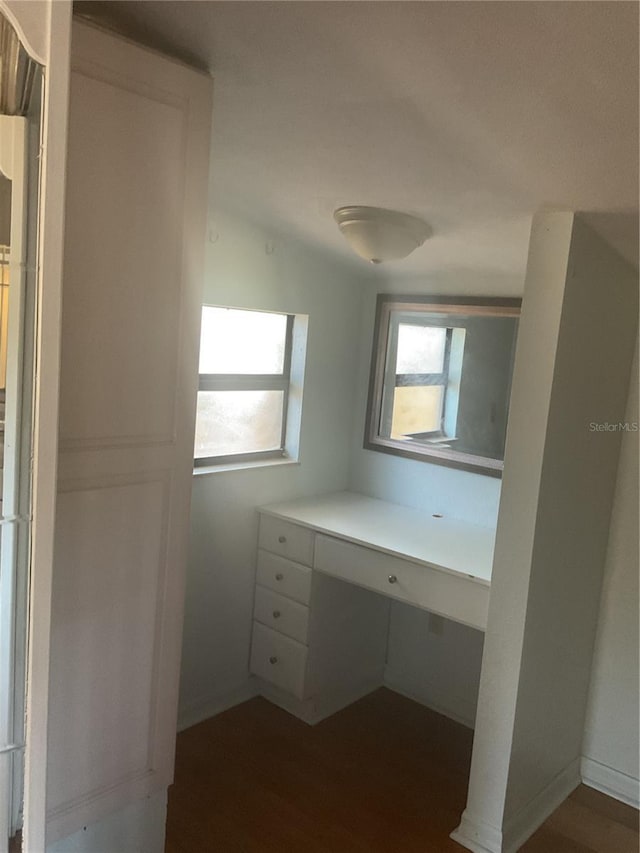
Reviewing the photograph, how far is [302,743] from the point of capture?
2.74 m


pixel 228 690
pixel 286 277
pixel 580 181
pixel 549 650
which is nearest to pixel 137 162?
pixel 580 181

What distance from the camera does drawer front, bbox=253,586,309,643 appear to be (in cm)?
281

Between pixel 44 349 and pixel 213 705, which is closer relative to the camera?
pixel 44 349

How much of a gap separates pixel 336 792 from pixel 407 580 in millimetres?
769

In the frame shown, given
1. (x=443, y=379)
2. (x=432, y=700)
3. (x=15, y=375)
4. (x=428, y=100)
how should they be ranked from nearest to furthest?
(x=15, y=375) → (x=428, y=100) → (x=443, y=379) → (x=432, y=700)

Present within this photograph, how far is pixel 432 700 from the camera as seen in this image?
3072 mm

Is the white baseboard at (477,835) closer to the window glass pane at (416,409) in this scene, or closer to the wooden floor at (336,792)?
the wooden floor at (336,792)

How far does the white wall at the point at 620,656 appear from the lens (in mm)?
2512

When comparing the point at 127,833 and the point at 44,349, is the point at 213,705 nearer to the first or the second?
the point at 127,833

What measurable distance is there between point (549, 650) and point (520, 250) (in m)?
1.31

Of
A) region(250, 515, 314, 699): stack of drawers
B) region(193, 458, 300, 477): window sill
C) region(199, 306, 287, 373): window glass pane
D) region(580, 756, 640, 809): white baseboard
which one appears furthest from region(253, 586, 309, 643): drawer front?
region(580, 756, 640, 809): white baseboard

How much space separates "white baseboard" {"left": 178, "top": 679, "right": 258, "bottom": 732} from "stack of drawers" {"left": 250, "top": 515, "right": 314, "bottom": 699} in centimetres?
9

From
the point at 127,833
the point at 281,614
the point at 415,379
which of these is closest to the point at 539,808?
the point at 281,614

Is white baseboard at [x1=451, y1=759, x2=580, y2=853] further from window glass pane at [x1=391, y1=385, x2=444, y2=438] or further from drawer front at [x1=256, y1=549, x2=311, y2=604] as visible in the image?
window glass pane at [x1=391, y1=385, x2=444, y2=438]
